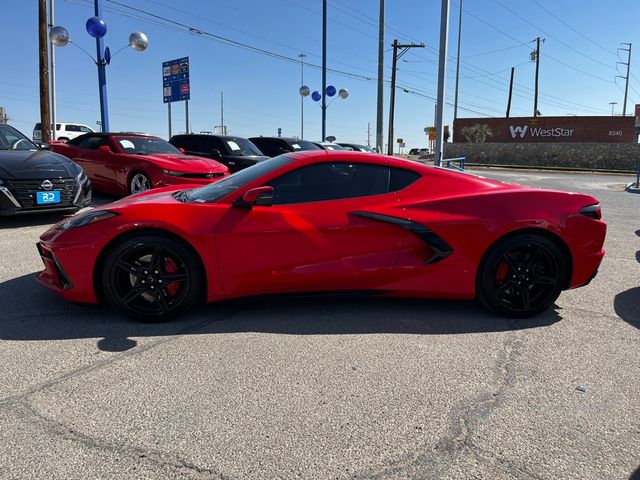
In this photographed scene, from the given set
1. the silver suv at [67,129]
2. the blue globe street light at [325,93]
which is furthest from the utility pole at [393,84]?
the silver suv at [67,129]

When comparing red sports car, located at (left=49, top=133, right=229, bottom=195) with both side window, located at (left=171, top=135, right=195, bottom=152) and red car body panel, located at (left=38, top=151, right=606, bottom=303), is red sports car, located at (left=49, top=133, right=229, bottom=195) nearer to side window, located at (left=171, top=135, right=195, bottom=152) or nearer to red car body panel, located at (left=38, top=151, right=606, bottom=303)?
side window, located at (left=171, top=135, right=195, bottom=152)

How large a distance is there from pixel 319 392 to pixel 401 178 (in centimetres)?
194

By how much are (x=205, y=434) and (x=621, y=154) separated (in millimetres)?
47344

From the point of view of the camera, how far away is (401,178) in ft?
13.0

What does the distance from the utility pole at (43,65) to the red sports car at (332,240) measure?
15.1m

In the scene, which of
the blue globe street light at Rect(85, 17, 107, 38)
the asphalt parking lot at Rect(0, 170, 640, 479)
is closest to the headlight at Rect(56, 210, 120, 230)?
the asphalt parking lot at Rect(0, 170, 640, 479)

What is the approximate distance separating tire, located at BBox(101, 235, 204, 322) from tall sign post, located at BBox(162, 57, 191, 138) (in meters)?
17.7

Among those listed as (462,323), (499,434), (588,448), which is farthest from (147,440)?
(462,323)

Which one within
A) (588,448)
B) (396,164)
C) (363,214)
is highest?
(396,164)

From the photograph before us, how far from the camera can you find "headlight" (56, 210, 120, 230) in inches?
141

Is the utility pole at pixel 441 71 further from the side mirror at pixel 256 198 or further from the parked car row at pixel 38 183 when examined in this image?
the side mirror at pixel 256 198

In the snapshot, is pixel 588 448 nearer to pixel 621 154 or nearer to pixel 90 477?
pixel 90 477

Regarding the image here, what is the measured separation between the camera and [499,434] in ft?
7.89

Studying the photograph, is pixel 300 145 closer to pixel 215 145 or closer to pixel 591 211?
pixel 215 145
